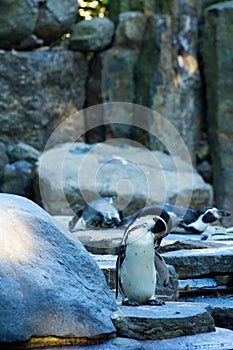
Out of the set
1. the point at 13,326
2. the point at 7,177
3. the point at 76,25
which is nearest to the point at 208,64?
the point at 76,25

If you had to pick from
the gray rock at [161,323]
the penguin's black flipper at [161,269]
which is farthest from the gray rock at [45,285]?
the penguin's black flipper at [161,269]

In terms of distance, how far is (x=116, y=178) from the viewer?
35.0ft

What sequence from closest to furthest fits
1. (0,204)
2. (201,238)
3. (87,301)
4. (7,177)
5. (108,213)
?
1. (87,301)
2. (0,204)
3. (201,238)
4. (108,213)
5. (7,177)

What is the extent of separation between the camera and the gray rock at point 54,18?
11.3 metres

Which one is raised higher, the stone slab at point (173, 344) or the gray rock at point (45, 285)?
the gray rock at point (45, 285)

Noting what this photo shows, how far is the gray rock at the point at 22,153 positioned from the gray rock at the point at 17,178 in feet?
0.42

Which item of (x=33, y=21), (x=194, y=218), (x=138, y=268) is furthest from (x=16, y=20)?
(x=138, y=268)

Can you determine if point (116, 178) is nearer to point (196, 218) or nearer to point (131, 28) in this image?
point (131, 28)

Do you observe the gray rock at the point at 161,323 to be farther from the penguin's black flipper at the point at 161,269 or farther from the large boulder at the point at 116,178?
the large boulder at the point at 116,178

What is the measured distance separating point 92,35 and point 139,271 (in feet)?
23.7

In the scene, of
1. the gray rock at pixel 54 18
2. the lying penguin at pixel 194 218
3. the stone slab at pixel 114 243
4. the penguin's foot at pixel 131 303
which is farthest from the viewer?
the gray rock at pixel 54 18

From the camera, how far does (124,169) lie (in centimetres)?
1086

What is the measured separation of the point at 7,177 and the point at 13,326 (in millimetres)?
6828

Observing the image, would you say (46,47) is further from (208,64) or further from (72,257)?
(72,257)
